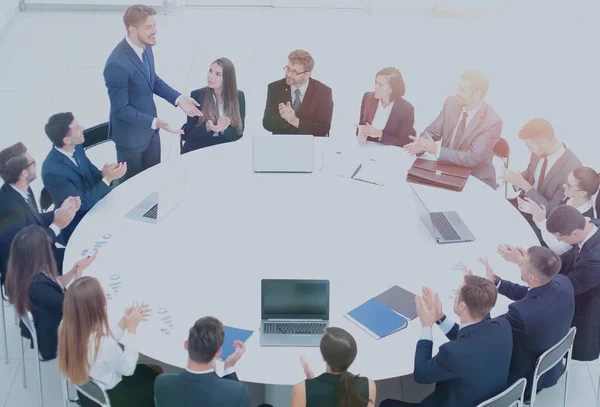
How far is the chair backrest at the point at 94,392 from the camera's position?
4180 millimetres

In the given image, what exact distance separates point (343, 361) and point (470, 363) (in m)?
0.70

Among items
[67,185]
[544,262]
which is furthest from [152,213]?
[544,262]

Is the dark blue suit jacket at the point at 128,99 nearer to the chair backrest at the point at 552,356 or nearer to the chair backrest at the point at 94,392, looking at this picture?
the chair backrest at the point at 94,392

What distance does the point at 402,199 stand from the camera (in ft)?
19.4

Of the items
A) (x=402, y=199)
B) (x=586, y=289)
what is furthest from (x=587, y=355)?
(x=402, y=199)

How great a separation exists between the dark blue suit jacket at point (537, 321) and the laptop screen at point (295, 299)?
40.1 inches

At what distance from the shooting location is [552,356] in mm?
4535

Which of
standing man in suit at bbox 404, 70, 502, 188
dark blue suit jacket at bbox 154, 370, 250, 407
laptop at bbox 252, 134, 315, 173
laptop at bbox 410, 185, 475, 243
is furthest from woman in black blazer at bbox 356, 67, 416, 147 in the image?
dark blue suit jacket at bbox 154, 370, 250, 407

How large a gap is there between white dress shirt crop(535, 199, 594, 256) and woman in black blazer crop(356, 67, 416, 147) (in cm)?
149

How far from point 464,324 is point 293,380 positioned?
930 mm

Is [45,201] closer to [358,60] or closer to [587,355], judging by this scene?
[587,355]

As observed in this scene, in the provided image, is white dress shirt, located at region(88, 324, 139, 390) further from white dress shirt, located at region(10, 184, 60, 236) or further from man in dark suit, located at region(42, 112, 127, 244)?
man in dark suit, located at region(42, 112, 127, 244)

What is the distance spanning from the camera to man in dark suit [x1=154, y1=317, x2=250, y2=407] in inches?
155

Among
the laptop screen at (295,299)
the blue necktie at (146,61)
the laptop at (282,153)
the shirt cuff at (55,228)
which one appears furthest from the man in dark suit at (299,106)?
the laptop screen at (295,299)
